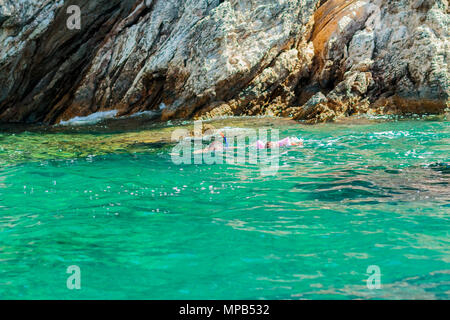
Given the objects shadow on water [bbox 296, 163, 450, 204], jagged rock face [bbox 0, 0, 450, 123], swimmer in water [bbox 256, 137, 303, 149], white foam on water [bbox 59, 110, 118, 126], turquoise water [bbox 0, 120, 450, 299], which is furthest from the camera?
white foam on water [bbox 59, 110, 118, 126]

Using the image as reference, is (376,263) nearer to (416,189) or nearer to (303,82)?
(416,189)

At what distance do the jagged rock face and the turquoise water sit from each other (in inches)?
243

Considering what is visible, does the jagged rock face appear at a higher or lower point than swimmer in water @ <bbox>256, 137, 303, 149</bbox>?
higher

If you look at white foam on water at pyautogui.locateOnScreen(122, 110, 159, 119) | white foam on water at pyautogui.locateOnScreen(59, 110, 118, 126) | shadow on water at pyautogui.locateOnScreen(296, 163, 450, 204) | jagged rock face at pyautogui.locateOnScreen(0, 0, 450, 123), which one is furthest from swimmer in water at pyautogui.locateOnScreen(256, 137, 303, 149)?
white foam on water at pyautogui.locateOnScreen(59, 110, 118, 126)

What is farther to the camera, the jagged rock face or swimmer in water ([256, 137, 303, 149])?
the jagged rock face

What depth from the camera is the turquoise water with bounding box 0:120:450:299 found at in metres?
3.53

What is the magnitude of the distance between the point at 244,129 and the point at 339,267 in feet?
30.2

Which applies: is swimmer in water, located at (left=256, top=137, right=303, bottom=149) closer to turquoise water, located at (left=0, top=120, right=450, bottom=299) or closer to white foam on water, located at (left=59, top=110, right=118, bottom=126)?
turquoise water, located at (left=0, top=120, right=450, bottom=299)

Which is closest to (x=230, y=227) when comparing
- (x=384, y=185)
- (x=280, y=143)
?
(x=384, y=185)

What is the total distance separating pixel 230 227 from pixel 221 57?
38.8 feet

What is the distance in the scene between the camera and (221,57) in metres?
15.8

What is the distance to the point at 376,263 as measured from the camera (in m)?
3.81

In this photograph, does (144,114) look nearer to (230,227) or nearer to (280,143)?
(280,143)
